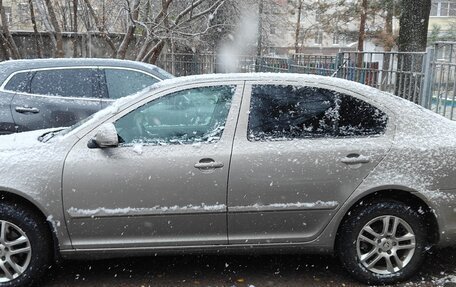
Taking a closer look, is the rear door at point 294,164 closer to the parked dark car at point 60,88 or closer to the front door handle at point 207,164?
the front door handle at point 207,164

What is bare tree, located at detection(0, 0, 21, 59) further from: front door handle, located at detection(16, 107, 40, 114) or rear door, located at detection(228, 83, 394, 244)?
rear door, located at detection(228, 83, 394, 244)

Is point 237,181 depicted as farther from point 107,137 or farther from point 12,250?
point 12,250

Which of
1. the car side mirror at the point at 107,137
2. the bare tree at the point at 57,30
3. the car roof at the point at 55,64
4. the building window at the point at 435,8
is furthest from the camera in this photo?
the building window at the point at 435,8

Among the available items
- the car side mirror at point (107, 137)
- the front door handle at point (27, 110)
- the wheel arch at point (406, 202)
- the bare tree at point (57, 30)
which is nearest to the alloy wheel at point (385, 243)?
the wheel arch at point (406, 202)

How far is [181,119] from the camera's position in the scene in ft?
12.3

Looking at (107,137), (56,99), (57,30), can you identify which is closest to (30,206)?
(107,137)

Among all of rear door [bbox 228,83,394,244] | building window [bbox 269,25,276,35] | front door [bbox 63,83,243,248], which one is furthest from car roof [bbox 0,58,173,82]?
building window [bbox 269,25,276,35]

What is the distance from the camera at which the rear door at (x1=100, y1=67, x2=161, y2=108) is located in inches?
251

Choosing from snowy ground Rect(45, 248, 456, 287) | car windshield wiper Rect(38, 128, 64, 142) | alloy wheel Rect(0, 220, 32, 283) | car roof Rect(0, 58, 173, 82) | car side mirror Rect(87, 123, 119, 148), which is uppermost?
car roof Rect(0, 58, 173, 82)

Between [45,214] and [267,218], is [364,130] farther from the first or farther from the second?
[45,214]

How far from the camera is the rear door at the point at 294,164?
11.6 ft

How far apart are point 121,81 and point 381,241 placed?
4.14 metres

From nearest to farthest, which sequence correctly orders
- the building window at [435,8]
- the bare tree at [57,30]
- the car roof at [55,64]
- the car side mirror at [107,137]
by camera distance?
the car side mirror at [107,137] → the car roof at [55,64] → the bare tree at [57,30] → the building window at [435,8]

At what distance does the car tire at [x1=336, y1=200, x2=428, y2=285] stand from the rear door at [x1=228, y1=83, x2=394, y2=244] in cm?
21
